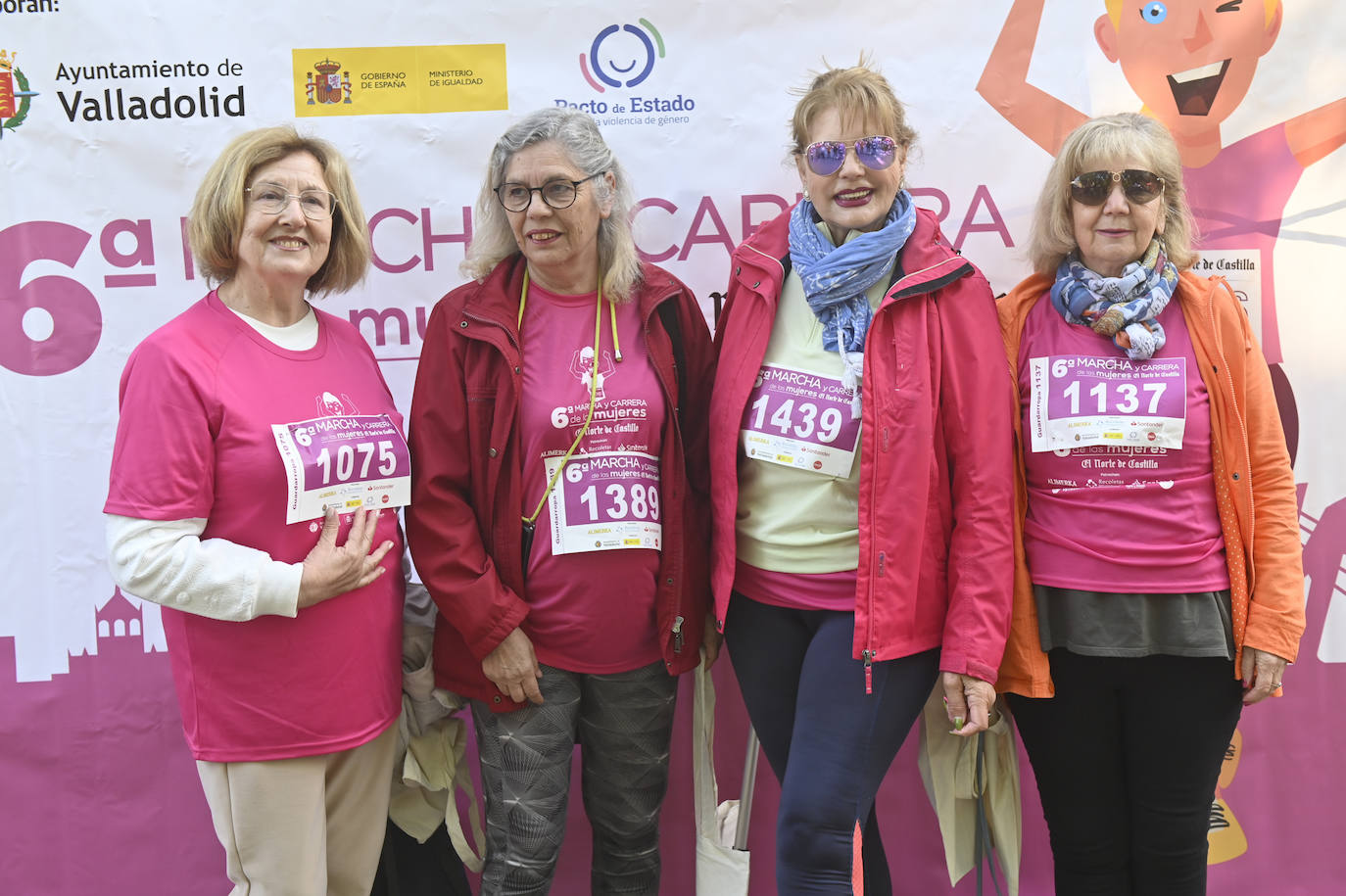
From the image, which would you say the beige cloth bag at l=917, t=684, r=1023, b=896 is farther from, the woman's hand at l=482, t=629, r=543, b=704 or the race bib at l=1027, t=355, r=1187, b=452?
the woman's hand at l=482, t=629, r=543, b=704

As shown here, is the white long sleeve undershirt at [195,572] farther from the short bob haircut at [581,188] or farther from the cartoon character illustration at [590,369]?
the short bob haircut at [581,188]

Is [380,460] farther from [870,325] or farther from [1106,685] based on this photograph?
[1106,685]

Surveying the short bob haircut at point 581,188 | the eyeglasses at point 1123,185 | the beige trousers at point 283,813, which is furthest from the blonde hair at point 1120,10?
the beige trousers at point 283,813

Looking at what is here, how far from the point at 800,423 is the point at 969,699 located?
0.69 metres

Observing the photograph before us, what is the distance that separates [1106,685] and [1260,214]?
1655 mm

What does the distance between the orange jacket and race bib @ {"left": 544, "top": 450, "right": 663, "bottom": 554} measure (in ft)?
2.91

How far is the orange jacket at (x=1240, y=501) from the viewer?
2.21m

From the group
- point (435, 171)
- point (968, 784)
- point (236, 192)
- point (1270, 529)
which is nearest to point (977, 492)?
point (1270, 529)

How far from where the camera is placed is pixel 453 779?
2.61m

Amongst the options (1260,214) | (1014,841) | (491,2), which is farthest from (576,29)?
(1014,841)

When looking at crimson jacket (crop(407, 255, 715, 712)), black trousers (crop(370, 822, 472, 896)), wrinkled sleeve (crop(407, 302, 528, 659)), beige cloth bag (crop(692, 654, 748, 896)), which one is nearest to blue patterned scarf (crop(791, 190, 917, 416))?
crimson jacket (crop(407, 255, 715, 712))

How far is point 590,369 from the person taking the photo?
2270 millimetres

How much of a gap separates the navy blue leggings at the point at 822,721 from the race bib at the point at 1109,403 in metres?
0.58

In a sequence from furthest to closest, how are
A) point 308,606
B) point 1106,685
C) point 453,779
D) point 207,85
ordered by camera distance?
point 207,85, point 453,779, point 1106,685, point 308,606
